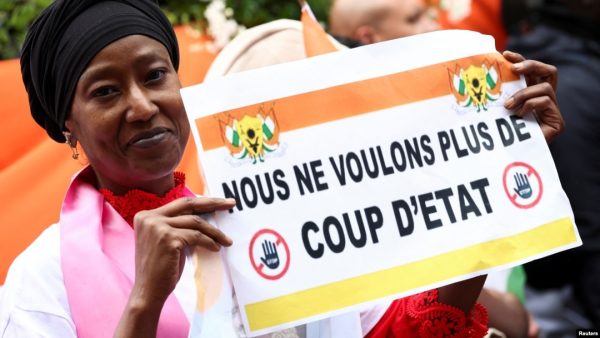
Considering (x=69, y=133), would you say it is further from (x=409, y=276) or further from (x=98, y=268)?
(x=409, y=276)

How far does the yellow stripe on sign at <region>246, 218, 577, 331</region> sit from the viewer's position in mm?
2293

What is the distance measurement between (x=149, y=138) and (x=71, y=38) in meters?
0.33

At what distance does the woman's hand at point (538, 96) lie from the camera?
2516 mm

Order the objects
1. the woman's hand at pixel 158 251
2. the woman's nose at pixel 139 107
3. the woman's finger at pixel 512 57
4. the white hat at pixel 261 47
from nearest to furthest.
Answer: the woman's hand at pixel 158 251 → the woman's nose at pixel 139 107 → the woman's finger at pixel 512 57 → the white hat at pixel 261 47

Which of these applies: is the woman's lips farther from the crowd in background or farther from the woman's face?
the crowd in background

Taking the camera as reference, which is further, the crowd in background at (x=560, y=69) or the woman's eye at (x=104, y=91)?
the crowd in background at (x=560, y=69)

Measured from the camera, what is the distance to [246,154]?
2.35 metres

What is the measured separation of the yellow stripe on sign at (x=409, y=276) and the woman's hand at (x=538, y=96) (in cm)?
24

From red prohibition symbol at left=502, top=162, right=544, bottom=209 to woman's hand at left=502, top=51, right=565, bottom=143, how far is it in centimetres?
11

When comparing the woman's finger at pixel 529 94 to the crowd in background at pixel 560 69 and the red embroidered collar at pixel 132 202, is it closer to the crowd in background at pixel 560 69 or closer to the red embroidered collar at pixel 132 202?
the red embroidered collar at pixel 132 202

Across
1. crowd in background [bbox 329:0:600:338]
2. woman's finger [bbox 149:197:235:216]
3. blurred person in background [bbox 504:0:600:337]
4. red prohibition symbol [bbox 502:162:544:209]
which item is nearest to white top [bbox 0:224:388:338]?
woman's finger [bbox 149:197:235:216]

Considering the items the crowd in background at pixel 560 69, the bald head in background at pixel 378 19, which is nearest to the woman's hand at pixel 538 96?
the crowd in background at pixel 560 69

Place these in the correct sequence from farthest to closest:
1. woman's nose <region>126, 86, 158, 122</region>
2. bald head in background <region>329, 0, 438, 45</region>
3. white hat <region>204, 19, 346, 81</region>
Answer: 1. bald head in background <region>329, 0, 438, 45</region>
2. white hat <region>204, 19, 346, 81</region>
3. woman's nose <region>126, 86, 158, 122</region>

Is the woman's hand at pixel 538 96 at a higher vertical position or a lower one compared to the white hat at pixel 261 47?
lower
